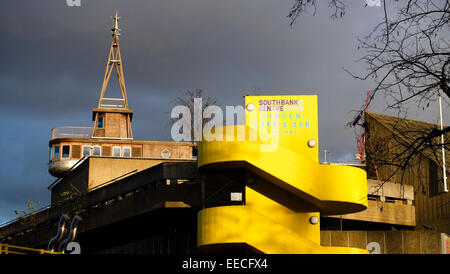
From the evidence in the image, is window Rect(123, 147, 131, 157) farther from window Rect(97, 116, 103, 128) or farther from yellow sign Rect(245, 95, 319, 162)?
yellow sign Rect(245, 95, 319, 162)

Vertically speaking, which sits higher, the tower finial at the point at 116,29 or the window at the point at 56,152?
the tower finial at the point at 116,29

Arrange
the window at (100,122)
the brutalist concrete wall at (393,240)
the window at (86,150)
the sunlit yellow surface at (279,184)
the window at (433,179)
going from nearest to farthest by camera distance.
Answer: the sunlit yellow surface at (279,184) → the brutalist concrete wall at (393,240) → the window at (433,179) → the window at (86,150) → the window at (100,122)

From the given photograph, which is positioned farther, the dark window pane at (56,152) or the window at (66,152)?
the dark window pane at (56,152)

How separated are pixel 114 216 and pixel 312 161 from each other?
→ 45.6 feet

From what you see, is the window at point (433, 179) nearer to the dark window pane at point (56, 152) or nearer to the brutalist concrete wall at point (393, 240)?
the brutalist concrete wall at point (393, 240)

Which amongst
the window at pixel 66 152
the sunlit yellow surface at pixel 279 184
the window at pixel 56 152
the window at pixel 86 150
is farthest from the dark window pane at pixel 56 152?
the sunlit yellow surface at pixel 279 184

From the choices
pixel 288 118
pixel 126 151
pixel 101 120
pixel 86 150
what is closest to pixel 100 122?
pixel 101 120

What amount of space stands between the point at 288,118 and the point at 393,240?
28.0ft

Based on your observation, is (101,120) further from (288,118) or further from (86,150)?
(288,118)

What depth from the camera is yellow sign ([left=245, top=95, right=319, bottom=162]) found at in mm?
35625

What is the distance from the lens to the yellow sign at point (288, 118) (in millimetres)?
35625

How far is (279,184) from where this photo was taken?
33531 mm

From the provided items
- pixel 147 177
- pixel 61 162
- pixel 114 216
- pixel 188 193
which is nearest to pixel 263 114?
pixel 188 193

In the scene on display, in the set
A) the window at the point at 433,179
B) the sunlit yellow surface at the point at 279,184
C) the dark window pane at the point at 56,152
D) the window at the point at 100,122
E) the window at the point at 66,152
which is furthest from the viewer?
the window at the point at 100,122
